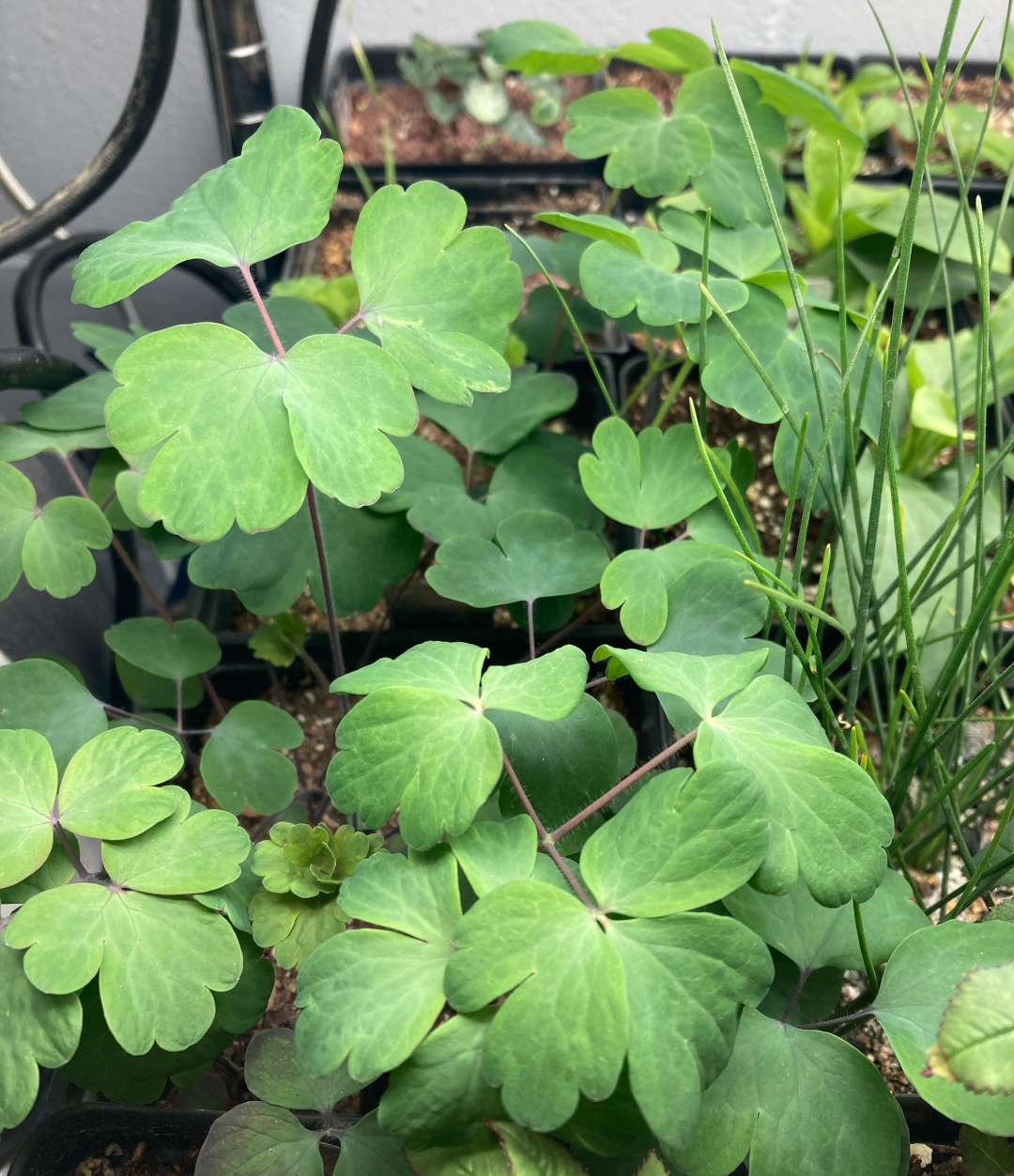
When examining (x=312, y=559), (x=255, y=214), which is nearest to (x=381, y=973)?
(x=312, y=559)

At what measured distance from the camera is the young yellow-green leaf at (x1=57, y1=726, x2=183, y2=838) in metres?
0.47

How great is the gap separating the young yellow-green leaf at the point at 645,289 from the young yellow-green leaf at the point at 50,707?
514 mm

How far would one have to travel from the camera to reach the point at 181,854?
1.55 feet

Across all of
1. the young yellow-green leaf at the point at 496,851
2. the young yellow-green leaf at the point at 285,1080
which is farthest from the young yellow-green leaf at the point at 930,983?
the young yellow-green leaf at the point at 285,1080

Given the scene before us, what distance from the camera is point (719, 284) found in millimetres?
641

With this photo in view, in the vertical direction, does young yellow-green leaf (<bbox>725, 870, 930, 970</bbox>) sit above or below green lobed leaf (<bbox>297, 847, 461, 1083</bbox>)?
below

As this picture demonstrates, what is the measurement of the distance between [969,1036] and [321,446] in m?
0.44

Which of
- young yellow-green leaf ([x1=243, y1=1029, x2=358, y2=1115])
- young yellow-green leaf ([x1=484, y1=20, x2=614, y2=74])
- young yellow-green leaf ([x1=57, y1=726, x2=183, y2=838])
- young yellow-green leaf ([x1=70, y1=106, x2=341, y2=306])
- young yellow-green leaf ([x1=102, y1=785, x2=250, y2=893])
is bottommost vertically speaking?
young yellow-green leaf ([x1=243, y1=1029, x2=358, y2=1115])

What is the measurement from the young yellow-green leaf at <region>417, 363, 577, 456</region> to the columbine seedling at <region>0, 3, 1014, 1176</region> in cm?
9

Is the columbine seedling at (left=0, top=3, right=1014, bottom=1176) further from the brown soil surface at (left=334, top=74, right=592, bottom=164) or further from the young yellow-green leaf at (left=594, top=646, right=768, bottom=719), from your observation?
the brown soil surface at (left=334, top=74, right=592, bottom=164)

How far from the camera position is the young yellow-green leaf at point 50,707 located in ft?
1.91

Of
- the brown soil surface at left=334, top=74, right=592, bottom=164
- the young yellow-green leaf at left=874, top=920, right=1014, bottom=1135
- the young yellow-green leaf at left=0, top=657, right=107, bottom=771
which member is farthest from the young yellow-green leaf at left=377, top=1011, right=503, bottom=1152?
the brown soil surface at left=334, top=74, right=592, bottom=164

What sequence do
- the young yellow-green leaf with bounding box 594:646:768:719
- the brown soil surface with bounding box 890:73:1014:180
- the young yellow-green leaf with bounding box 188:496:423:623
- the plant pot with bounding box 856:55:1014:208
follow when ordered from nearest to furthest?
the young yellow-green leaf with bounding box 594:646:768:719
the young yellow-green leaf with bounding box 188:496:423:623
the plant pot with bounding box 856:55:1014:208
the brown soil surface with bounding box 890:73:1014:180

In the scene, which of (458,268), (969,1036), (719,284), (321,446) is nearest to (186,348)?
(321,446)
